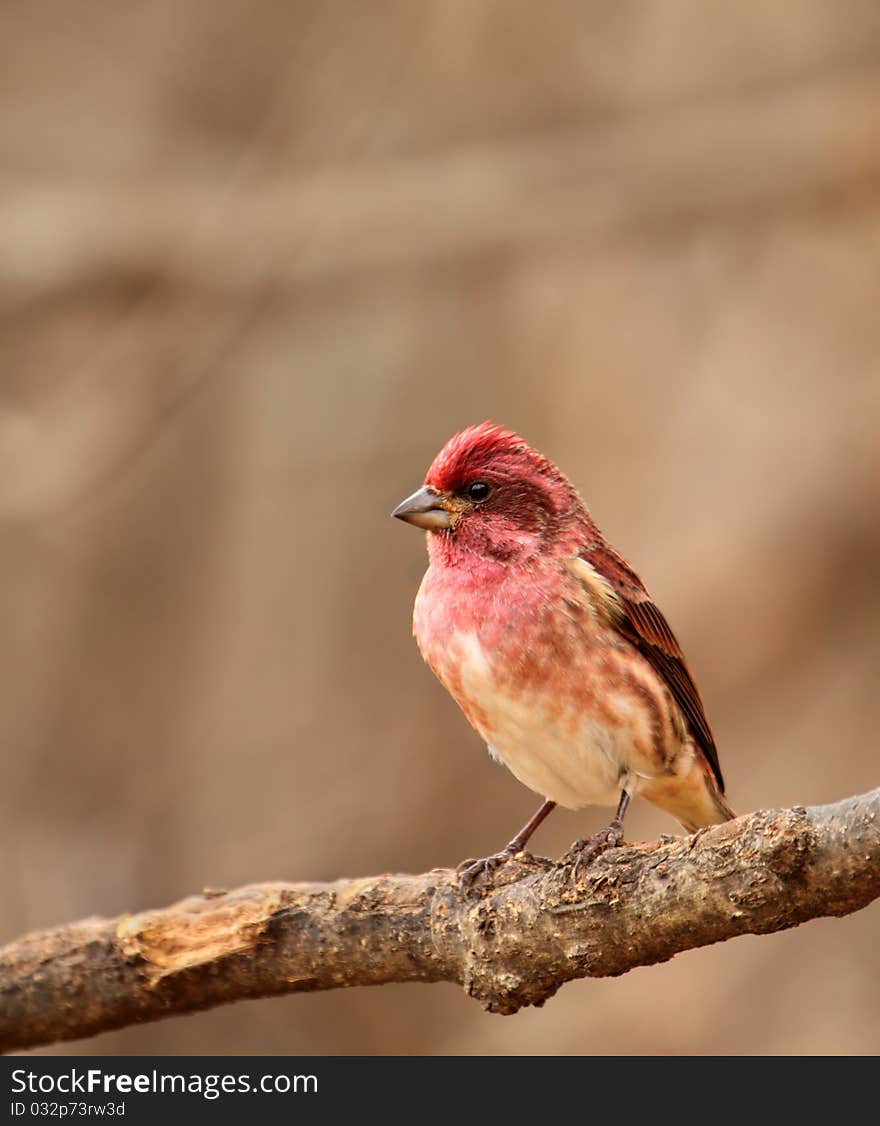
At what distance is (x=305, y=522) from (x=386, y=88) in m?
3.33

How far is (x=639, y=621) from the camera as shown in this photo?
252 inches

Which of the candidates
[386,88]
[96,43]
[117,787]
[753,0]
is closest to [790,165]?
[753,0]

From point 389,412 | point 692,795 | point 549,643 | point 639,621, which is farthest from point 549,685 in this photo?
point 389,412

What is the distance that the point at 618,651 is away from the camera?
6211 millimetres

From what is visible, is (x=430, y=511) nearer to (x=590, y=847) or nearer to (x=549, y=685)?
(x=549, y=685)

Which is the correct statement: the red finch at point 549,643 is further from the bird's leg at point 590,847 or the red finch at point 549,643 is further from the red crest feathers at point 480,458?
the bird's leg at point 590,847

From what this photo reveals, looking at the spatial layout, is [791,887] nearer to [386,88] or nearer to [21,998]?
[21,998]

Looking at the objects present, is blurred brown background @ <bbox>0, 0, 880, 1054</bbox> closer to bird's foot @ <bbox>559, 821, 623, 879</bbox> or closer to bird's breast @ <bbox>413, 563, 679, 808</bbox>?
bird's breast @ <bbox>413, 563, 679, 808</bbox>

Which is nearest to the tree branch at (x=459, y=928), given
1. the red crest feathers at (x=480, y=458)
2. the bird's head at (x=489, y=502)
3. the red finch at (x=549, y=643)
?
the red finch at (x=549, y=643)

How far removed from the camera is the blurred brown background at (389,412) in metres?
11.1

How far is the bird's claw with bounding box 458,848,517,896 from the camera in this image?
5.35 m

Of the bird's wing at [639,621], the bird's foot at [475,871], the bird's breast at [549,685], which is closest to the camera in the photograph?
the bird's foot at [475,871]

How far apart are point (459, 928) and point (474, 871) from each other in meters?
0.22

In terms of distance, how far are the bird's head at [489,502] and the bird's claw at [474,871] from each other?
4.20 ft
